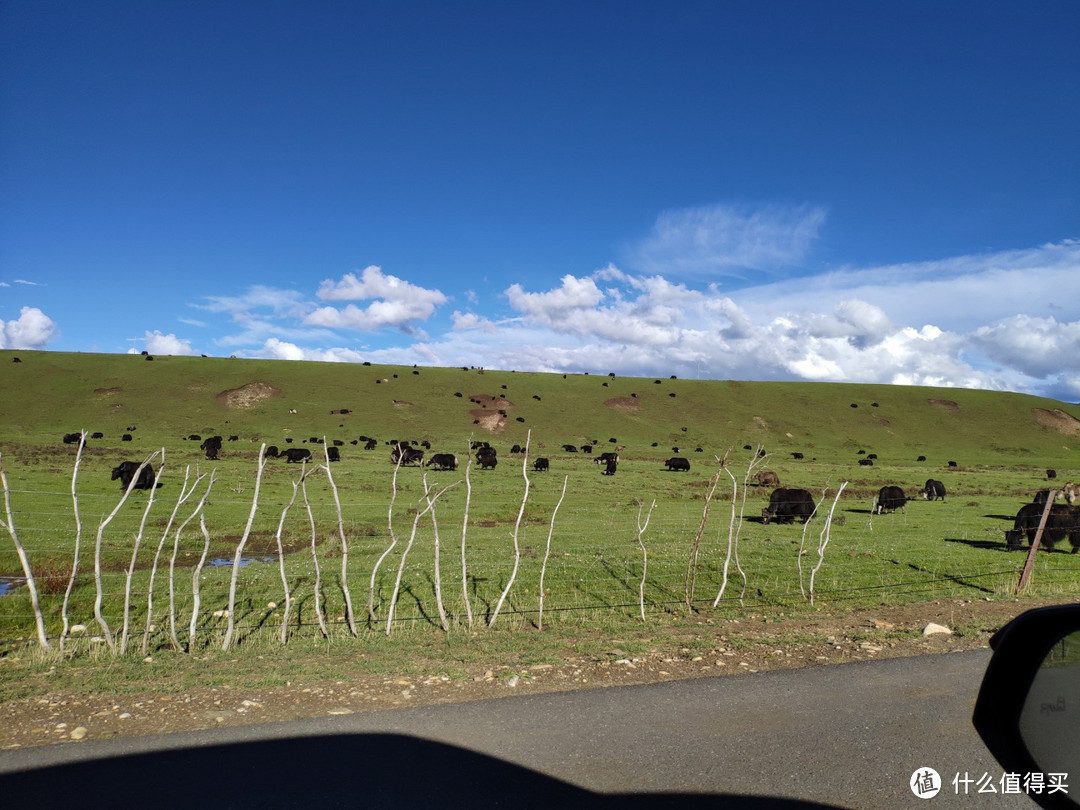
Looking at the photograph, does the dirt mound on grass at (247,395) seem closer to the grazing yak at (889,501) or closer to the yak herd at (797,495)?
the yak herd at (797,495)

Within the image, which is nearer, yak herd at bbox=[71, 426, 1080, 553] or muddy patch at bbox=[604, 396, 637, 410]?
yak herd at bbox=[71, 426, 1080, 553]

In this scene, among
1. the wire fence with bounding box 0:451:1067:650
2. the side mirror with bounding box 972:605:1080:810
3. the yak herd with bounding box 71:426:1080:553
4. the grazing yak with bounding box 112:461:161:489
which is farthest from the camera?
the grazing yak with bounding box 112:461:161:489

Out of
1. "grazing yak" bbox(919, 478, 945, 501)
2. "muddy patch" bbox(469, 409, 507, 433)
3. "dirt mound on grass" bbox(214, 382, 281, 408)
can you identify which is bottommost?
"grazing yak" bbox(919, 478, 945, 501)

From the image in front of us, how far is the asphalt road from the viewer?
4.75m

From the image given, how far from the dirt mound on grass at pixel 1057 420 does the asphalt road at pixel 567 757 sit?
104996 millimetres

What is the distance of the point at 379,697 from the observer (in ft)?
22.6

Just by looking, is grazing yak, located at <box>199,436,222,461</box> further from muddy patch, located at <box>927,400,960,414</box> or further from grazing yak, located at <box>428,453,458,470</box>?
muddy patch, located at <box>927,400,960,414</box>

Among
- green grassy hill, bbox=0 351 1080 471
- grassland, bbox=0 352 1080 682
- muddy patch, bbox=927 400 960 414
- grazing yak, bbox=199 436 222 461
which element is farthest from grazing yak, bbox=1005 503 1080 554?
muddy patch, bbox=927 400 960 414

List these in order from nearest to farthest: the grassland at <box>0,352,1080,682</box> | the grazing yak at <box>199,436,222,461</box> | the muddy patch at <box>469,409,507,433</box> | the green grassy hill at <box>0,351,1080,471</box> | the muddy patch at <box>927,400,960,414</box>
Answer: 1. the grassland at <box>0,352,1080,682</box>
2. the grazing yak at <box>199,436,222,461</box>
3. the green grassy hill at <box>0,351,1080,471</box>
4. the muddy patch at <box>469,409,507,433</box>
5. the muddy patch at <box>927,400,960,414</box>

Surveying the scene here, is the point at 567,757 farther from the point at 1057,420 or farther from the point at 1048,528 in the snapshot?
the point at 1057,420

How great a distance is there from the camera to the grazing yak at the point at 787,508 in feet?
85.6

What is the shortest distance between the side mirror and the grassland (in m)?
7.04

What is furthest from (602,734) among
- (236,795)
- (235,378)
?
(235,378)

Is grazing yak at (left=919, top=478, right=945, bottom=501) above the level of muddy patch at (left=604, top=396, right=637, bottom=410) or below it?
below
